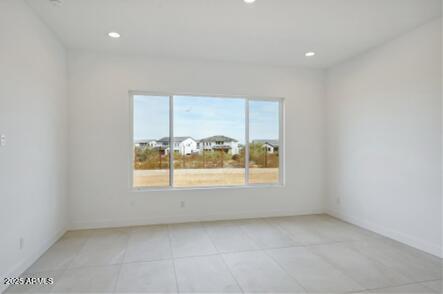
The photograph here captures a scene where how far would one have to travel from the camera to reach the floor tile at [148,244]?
3008 mm

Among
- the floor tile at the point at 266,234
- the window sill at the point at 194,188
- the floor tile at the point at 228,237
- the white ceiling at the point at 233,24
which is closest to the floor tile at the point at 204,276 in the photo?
the floor tile at the point at 228,237

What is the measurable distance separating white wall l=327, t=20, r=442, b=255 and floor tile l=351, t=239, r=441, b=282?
0.23m

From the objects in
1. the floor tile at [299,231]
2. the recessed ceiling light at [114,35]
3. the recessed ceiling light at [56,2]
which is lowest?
the floor tile at [299,231]

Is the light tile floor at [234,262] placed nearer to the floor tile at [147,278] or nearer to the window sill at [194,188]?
the floor tile at [147,278]

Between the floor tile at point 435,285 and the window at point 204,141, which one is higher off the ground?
the window at point 204,141

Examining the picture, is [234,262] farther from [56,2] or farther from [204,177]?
[56,2]

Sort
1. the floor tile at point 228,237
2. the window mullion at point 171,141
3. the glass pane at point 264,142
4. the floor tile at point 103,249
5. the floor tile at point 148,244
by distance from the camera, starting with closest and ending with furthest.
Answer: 1. the floor tile at point 103,249
2. the floor tile at point 148,244
3. the floor tile at point 228,237
4. the window mullion at point 171,141
5. the glass pane at point 264,142

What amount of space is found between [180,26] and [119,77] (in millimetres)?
1554

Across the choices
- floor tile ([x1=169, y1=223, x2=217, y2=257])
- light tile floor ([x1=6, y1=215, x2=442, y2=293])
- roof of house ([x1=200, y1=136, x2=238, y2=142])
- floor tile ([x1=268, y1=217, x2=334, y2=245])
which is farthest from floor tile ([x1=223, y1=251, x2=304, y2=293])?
roof of house ([x1=200, y1=136, x2=238, y2=142])

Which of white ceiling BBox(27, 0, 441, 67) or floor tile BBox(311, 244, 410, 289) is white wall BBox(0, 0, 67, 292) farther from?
floor tile BBox(311, 244, 410, 289)

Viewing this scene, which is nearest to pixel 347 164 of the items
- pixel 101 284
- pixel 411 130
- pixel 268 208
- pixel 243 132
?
pixel 411 130

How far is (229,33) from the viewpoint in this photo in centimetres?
336

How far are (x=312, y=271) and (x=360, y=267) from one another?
0.57 m

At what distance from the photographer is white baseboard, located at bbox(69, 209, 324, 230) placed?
4.00 metres
